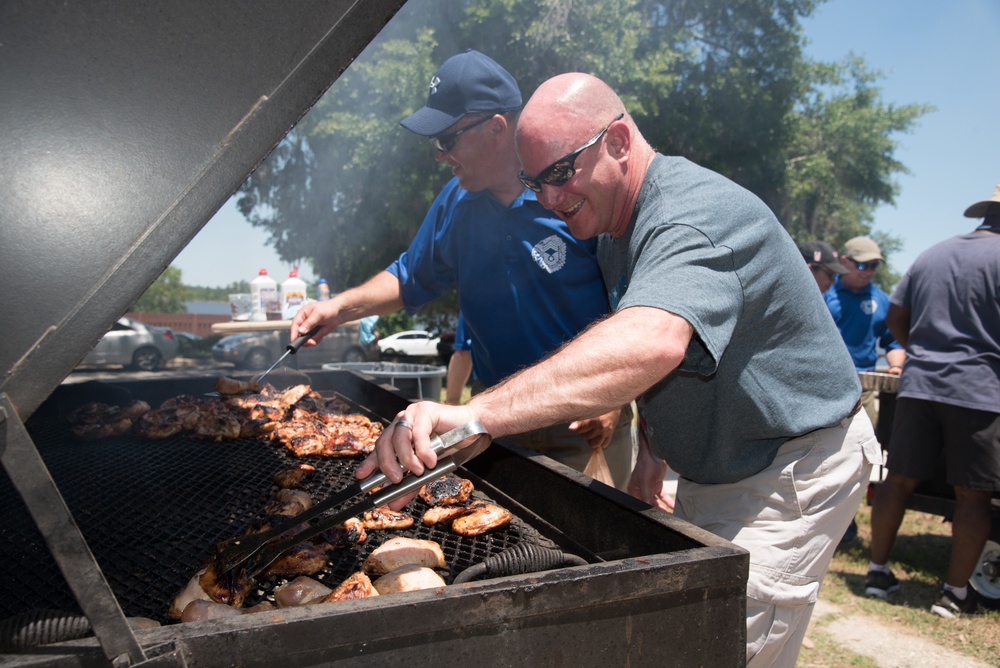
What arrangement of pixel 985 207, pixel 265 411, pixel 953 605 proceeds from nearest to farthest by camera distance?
pixel 265 411 → pixel 953 605 → pixel 985 207

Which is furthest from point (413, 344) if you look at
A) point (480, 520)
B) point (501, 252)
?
point (480, 520)

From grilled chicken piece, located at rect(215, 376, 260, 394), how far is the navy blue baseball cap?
6.46 ft

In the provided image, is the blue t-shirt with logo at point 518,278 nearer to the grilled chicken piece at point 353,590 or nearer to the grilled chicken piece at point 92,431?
the grilled chicken piece at point 353,590

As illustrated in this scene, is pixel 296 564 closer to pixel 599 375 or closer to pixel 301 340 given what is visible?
pixel 599 375

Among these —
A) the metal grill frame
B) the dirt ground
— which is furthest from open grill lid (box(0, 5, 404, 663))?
the dirt ground

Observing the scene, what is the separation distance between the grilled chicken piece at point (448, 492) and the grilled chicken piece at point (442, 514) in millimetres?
52

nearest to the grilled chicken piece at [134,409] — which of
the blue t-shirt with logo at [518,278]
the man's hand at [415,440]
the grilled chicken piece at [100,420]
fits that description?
the grilled chicken piece at [100,420]

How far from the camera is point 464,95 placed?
3.11m

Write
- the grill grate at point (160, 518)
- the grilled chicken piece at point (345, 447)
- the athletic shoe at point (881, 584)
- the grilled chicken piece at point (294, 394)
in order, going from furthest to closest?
the athletic shoe at point (881, 584) < the grilled chicken piece at point (294, 394) < the grilled chicken piece at point (345, 447) < the grill grate at point (160, 518)

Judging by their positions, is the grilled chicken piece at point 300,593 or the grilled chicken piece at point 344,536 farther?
the grilled chicken piece at point 344,536

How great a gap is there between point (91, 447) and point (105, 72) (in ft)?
9.63

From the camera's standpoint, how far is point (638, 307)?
1.66 m

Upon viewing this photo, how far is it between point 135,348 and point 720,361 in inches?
822

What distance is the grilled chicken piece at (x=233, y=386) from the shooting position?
160 inches
